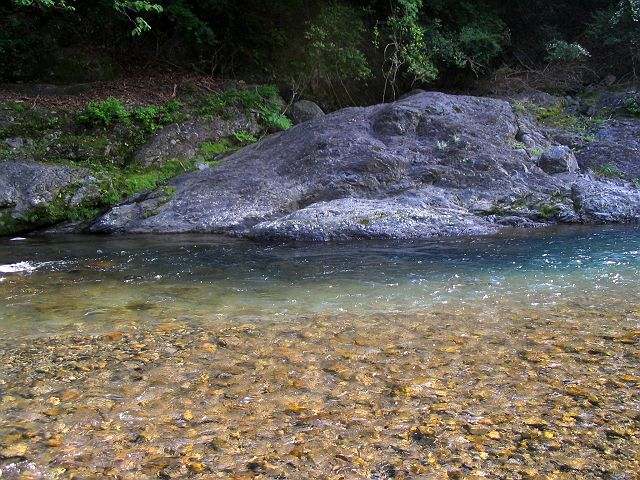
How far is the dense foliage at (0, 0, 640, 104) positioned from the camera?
14.5 metres

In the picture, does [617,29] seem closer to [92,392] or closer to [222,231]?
[222,231]

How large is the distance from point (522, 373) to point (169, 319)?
2.89m

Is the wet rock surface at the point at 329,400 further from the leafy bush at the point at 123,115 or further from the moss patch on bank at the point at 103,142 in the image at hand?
the leafy bush at the point at 123,115

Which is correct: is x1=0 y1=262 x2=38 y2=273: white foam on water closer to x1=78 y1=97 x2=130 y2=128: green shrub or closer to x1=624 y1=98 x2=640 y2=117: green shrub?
x1=78 y1=97 x2=130 y2=128: green shrub

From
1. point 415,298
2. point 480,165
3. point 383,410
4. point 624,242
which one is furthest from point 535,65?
point 383,410

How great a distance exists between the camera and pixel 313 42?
14914mm

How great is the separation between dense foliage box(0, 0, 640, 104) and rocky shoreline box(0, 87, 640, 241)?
388 centimetres

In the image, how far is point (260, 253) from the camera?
25.1ft

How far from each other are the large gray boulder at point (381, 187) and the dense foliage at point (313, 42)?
427 cm

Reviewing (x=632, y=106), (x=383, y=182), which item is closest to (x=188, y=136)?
(x=383, y=182)

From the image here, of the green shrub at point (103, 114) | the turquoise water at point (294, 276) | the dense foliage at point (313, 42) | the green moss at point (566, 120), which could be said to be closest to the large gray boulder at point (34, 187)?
the turquoise water at point (294, 276)

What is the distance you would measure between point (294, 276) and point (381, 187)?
13.4 ft

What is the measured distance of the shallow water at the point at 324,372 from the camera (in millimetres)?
2639

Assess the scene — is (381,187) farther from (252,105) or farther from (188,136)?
(252,105)
